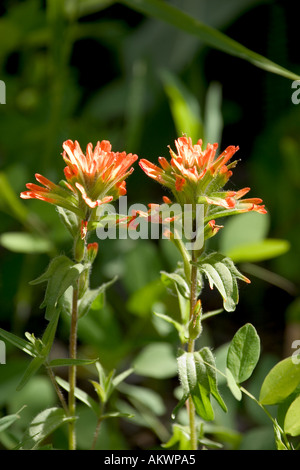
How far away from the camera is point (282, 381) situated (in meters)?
0.53

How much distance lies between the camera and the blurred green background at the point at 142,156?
0.83m

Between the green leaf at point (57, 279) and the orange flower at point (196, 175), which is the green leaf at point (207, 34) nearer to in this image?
the orange flower at point (196, 175)

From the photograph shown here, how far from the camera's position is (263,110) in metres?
1.36

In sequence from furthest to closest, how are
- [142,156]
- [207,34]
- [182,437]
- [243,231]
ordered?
1. [142,156]
2. [243,231]
3. [207,34]
4. [182,437]

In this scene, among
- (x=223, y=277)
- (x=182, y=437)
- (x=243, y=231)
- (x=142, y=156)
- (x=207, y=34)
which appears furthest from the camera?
(x=142, y=156)

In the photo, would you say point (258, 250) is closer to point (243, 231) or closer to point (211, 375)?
point (243, 231)

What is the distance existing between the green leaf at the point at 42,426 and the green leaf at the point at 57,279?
0.10 meters

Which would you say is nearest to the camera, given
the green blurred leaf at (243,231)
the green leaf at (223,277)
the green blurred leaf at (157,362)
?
the green leaf at (223,277)

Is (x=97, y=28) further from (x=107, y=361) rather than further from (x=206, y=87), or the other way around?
(x=107, y=361)

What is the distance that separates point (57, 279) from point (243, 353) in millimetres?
179

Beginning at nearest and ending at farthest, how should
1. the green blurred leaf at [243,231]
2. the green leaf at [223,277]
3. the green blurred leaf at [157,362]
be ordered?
the green leaf at [223,277], the green blurred leaf at [157,362], the green blurred leaf at [243,231]

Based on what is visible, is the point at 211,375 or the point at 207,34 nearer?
the point at 211,375

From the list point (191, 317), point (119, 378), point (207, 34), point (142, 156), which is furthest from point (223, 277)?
point (142, 156)

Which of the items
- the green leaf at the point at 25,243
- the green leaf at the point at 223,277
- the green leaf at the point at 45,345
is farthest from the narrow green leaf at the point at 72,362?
the green leaf at the point at 25,243
